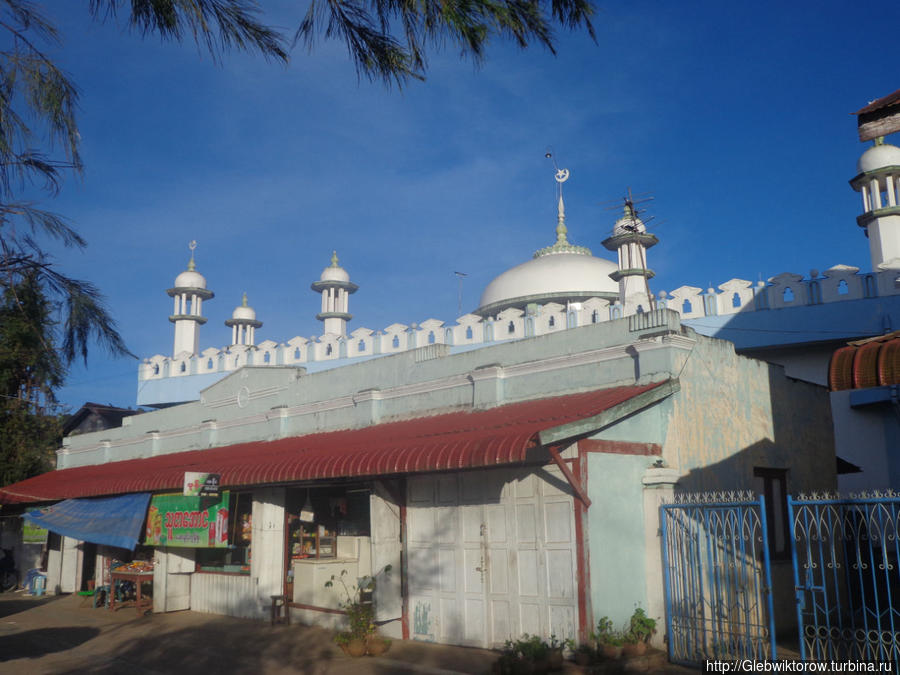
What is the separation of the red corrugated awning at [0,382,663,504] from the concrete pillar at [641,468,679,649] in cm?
114

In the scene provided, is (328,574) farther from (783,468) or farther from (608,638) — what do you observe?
(783,468)

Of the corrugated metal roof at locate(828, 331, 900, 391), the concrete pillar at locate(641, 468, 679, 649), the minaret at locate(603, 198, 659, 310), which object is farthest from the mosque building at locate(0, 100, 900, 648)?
the corrugated metal roof at locate(828, 331, 900, 391)

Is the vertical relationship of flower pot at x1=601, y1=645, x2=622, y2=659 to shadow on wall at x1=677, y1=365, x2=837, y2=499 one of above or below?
below

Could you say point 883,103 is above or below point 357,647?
above

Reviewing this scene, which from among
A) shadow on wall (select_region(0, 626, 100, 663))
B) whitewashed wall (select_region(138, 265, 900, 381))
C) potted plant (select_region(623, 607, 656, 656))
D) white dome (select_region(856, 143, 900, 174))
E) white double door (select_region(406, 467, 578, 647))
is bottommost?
shadow on wall (select_region(0, 626, 100, 663))

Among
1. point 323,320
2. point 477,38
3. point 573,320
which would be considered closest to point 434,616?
point 477,38

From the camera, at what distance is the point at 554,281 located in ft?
101

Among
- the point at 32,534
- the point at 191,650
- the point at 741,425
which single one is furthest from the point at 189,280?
the point at 741,425

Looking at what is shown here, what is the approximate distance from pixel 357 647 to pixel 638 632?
13.1 ft

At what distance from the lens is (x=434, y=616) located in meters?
11.8

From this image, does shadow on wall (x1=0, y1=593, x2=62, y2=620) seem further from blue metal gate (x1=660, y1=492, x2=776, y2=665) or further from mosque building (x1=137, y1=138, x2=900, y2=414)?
blue metal gate (x1=660, y1=492, x2=776, y2=665)

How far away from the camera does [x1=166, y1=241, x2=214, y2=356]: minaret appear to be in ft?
119

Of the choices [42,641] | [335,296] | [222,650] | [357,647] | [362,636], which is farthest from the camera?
[335,296]

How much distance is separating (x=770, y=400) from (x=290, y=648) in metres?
8.54
